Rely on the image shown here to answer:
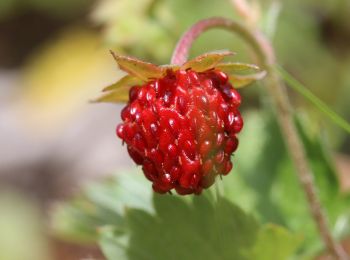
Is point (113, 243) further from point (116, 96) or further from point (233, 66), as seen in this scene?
point (233, 66)

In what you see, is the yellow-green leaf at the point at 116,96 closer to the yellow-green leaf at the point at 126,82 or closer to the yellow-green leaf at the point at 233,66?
the yellow-green leaf at the point at 126,82

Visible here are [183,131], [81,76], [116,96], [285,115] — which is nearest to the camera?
[183,131]

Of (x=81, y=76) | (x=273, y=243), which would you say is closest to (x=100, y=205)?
(x=273, y=243)

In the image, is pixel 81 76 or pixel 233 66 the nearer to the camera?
pixel 233 66

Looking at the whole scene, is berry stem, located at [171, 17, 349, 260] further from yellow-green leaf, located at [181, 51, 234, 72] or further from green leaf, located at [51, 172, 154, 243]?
green leaf, located at [51, 172, 154, 243]

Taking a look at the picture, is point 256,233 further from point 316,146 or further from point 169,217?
point 316,146

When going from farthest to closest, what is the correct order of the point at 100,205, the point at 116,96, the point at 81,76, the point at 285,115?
the point at 81,76 → the point at 100,205 → the point at 285,115 → the point at 116,96

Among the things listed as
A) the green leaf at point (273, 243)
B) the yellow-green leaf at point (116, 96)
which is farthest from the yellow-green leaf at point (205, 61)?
the green leaf at point (273, 243)

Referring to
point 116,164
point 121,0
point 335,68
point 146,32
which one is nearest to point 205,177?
point 146,32
